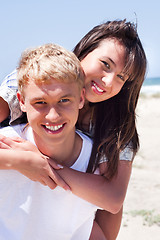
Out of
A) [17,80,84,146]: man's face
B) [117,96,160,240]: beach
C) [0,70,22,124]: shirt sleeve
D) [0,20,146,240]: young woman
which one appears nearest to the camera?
[17,80,84,146]: man's face

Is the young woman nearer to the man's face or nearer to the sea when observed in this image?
the man's face

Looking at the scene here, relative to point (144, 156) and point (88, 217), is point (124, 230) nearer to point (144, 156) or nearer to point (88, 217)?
point (88, 217)

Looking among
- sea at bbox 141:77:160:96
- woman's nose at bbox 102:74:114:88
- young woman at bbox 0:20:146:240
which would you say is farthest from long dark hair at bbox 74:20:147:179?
sea at bbox 141:77:160:96

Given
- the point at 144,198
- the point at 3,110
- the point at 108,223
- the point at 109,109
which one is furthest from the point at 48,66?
the point at 144,198

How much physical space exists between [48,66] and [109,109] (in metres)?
0.96

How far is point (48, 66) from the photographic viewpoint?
219cm

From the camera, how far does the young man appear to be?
2.18 m

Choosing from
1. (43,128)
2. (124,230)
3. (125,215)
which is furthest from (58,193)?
(125,215)

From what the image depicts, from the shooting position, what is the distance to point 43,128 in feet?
7.33

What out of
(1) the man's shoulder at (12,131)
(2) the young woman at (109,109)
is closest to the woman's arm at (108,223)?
(2) the young woman at (109,109)

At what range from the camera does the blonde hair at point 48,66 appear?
2158mm

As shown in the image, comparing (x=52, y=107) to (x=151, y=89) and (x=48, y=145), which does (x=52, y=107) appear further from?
(x=151, y=89)

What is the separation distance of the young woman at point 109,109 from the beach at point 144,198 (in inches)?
16.6

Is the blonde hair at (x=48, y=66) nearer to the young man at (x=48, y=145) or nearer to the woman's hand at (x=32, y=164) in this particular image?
the young man at (x=48, y=145)
